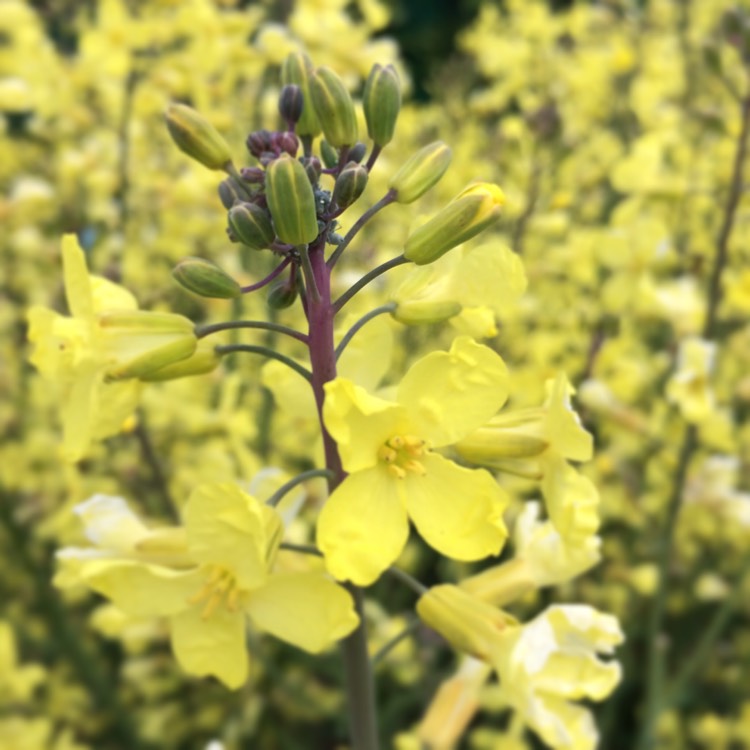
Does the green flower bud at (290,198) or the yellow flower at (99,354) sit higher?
the green flower bud at (290,198)

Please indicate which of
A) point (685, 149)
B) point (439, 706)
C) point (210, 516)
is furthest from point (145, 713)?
point (685, 149)

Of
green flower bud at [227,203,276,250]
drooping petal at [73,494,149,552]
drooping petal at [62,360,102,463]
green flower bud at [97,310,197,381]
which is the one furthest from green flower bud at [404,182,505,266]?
drooping petal at [73,494,149,552]

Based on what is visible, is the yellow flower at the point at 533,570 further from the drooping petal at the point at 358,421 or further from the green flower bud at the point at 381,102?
the green flower bud at the point at 381,102

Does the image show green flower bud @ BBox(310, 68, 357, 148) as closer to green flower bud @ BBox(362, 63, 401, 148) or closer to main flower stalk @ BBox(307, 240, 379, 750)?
green flower bud @ BBox(362, 63, 401, 148)

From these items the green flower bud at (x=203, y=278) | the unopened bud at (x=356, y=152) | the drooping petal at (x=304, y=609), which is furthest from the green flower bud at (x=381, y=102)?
the drooping petal at (x=304, y=609)

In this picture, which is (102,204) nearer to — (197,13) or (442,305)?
(197,13)
